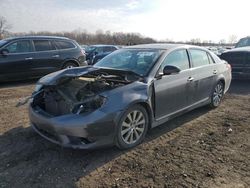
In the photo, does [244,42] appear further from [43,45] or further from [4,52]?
[4,52]

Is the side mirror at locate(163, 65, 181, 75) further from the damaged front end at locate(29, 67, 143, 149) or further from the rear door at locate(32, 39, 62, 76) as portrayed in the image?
the rear door at locate(32, 39, 62, 76)

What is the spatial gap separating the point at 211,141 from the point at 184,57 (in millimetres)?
1780

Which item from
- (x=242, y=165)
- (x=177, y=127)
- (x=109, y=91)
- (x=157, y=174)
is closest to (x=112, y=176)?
(x=157, y=174)

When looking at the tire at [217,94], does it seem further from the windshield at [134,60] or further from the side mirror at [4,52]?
the side mirror at [4,52]

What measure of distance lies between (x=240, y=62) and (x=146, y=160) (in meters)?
7.46

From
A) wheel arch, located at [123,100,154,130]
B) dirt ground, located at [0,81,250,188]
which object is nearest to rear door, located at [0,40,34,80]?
dirt ground, located at [0,81,250,188]

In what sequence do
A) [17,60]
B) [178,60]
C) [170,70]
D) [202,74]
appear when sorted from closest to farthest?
[170,70]
[178,60]
[202,74]
[17,60]

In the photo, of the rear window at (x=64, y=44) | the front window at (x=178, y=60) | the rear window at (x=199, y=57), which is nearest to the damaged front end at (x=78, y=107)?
the front window at (x=178, y=60)

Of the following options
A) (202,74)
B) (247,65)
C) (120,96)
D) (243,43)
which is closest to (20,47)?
(202,74)

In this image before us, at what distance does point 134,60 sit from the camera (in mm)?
5180

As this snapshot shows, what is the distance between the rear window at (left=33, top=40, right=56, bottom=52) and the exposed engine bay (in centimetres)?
580

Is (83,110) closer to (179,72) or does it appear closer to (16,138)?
(16,138)

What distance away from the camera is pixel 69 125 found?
3.75 metres

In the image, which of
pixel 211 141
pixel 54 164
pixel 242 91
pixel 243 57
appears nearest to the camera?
pixel 54 164
